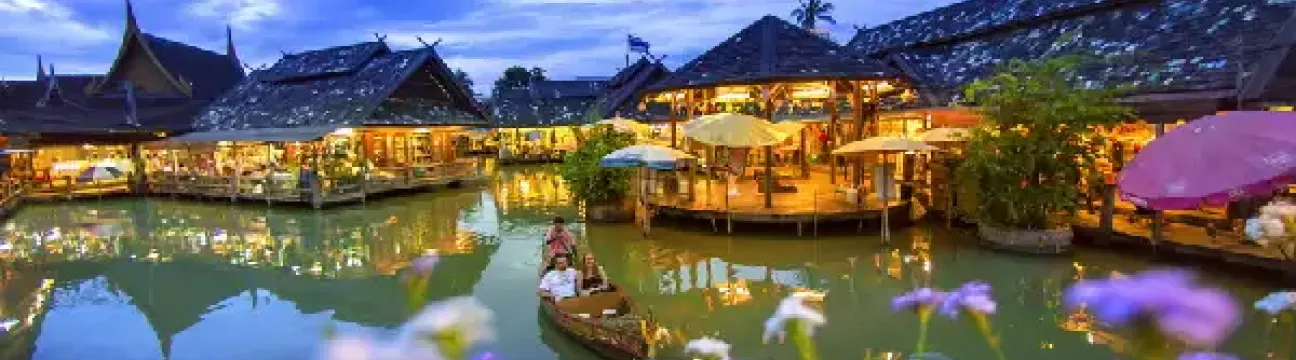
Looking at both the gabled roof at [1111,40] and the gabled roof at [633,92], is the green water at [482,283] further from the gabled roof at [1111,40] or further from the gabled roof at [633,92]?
the gabled roof at [633,92]

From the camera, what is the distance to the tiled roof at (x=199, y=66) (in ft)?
87.7

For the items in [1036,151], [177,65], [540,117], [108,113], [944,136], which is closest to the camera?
[1036,151]

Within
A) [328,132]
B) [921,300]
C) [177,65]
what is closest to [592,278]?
[921,300]

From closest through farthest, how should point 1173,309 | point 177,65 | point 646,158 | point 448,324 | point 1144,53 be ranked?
point 1173,309 < point 448,324 < point 1144,53 < point 646,158 < point 177,65

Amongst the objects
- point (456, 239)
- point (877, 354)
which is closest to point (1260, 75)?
point (877, 354)

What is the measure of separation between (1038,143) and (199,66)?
97.5 feet

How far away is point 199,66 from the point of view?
2902 cm

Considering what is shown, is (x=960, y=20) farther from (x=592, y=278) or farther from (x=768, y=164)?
(x=592, y=278)

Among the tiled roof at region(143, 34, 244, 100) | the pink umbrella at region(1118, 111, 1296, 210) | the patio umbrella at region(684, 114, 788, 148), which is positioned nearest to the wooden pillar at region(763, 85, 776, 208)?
the patio umbrella at region(684, 114, 788, 148)

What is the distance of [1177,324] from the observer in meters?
1.04

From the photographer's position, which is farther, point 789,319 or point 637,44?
point 637,44

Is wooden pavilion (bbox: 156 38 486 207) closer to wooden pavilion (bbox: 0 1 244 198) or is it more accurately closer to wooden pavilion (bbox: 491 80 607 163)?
wooden pavilion (bbox: 0 1 244 198)

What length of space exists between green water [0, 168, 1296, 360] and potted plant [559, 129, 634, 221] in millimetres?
561

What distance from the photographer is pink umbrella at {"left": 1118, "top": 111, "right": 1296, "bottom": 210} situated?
2.86 m
